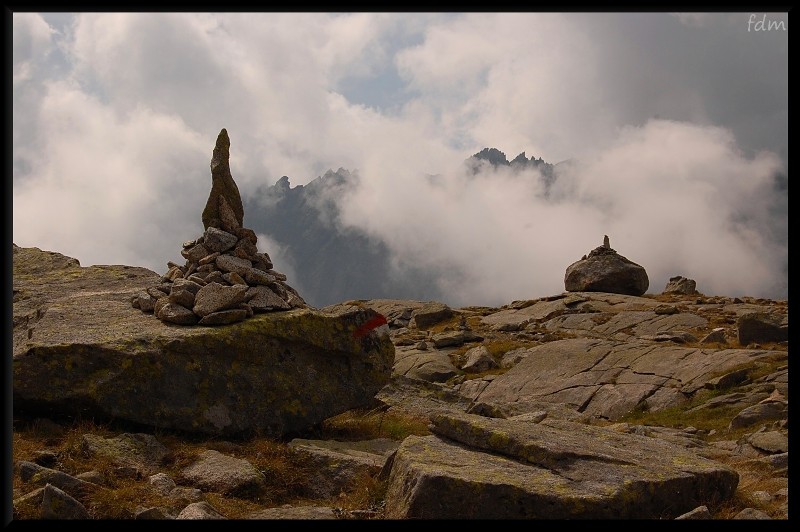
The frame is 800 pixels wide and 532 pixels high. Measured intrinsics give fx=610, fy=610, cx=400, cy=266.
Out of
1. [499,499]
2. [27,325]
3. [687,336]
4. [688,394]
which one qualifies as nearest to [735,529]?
[499,499]

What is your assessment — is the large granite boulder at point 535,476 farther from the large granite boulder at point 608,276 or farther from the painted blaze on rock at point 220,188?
the large granite boulder at point 608,276

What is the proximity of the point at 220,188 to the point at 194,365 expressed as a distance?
19.6ft

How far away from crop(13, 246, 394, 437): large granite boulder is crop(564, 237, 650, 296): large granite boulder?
7241cm

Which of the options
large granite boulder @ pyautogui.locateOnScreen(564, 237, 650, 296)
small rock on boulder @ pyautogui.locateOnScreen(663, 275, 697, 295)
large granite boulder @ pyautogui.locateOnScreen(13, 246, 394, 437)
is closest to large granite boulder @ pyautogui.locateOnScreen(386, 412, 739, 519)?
large granite boulder @ pyautogui.locateOnScreen(13, 246, 394, 437)

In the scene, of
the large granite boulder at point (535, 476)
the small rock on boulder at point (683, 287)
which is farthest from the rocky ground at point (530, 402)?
the small rock on boulder at point (683, 287)

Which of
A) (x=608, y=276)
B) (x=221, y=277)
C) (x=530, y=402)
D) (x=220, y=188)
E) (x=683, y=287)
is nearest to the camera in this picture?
(x=221, y=277)

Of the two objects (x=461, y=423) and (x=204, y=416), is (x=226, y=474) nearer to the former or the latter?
(x=204, y=416)

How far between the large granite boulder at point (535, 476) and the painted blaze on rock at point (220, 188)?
909 centimetres

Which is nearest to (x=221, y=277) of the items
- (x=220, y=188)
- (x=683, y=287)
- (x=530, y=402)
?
(x=220, y=188)

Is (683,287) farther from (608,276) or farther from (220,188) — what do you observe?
(220,188)

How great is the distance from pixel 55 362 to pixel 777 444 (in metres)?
20.1

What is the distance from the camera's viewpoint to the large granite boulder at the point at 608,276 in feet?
276

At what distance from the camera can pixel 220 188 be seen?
711 inches

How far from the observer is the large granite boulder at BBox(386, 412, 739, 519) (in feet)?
31.4
